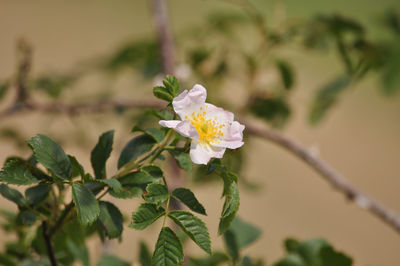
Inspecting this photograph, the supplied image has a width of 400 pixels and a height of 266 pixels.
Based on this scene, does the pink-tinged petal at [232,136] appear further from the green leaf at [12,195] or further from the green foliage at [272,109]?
the green foliage at [272,109]

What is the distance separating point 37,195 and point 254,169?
740 millimetres

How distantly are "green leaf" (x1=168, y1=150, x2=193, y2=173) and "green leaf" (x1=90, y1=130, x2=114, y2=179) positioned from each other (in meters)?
0.03

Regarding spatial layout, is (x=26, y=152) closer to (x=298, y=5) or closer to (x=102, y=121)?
(x=102, y=121)

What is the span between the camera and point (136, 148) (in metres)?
0.17

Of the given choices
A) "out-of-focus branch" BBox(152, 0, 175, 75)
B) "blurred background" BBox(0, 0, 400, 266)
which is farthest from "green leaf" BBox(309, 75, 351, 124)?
"out-of-focus branch" BBox(152, 0, 175, 75)

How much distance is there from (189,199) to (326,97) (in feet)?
1.05

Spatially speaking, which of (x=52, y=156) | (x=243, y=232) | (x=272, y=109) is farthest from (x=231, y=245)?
(x=272, y=109)

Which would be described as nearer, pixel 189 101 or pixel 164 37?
pixel 189 101

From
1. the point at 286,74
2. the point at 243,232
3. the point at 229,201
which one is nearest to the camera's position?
the point at 229,201

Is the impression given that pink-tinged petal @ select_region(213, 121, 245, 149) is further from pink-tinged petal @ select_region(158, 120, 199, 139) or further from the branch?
the branch

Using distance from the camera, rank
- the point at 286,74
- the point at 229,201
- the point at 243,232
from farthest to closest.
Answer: the point at 286,74
the point at 243,232
the point at 229,201

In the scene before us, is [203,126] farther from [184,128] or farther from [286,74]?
[286,74]

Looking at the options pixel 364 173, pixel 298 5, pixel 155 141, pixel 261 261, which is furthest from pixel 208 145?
pixel 298 5

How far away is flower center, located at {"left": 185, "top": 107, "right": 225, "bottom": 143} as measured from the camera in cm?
17
